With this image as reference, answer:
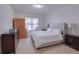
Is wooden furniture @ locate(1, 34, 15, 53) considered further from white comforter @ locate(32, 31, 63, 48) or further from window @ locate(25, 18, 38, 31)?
window @ locate(25, 18, 38, 31)

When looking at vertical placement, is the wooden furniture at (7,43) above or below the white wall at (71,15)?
below

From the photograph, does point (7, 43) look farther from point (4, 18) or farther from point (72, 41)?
point (72, 41)

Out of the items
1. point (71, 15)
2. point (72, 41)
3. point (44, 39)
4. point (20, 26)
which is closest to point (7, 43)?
point (44, 39)

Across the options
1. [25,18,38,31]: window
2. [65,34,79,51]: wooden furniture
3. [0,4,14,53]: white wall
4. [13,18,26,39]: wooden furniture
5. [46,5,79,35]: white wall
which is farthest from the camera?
[25,18,38,31]: window

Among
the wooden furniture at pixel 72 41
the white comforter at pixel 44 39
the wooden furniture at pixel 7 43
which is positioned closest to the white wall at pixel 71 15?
the wooden furniture at pixel 72 41

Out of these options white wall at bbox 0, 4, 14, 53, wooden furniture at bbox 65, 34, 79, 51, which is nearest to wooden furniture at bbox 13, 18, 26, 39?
white wall at bbox 0, 4, 14, 53

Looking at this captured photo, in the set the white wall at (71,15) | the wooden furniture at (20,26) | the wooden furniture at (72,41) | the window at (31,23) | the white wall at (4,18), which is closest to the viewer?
the white wall at (4,18)

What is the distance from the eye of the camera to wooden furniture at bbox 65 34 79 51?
3.62m

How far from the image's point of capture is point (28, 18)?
8102mm

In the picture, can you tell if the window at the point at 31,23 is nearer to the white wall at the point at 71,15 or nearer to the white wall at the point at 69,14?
the white wall at the point at 69,14

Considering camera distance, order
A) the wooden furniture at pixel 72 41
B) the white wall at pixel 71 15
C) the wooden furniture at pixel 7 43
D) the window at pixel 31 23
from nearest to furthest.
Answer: the wooden furniture at pixel 7 43
the wooden furniture at pixel 72 41
the white wall at pixel 71 15
the window at pixel 31 23

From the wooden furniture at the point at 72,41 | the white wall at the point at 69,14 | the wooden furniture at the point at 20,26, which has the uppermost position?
the white wall at the point at 69,14

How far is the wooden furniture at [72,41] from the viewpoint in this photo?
3.62m
